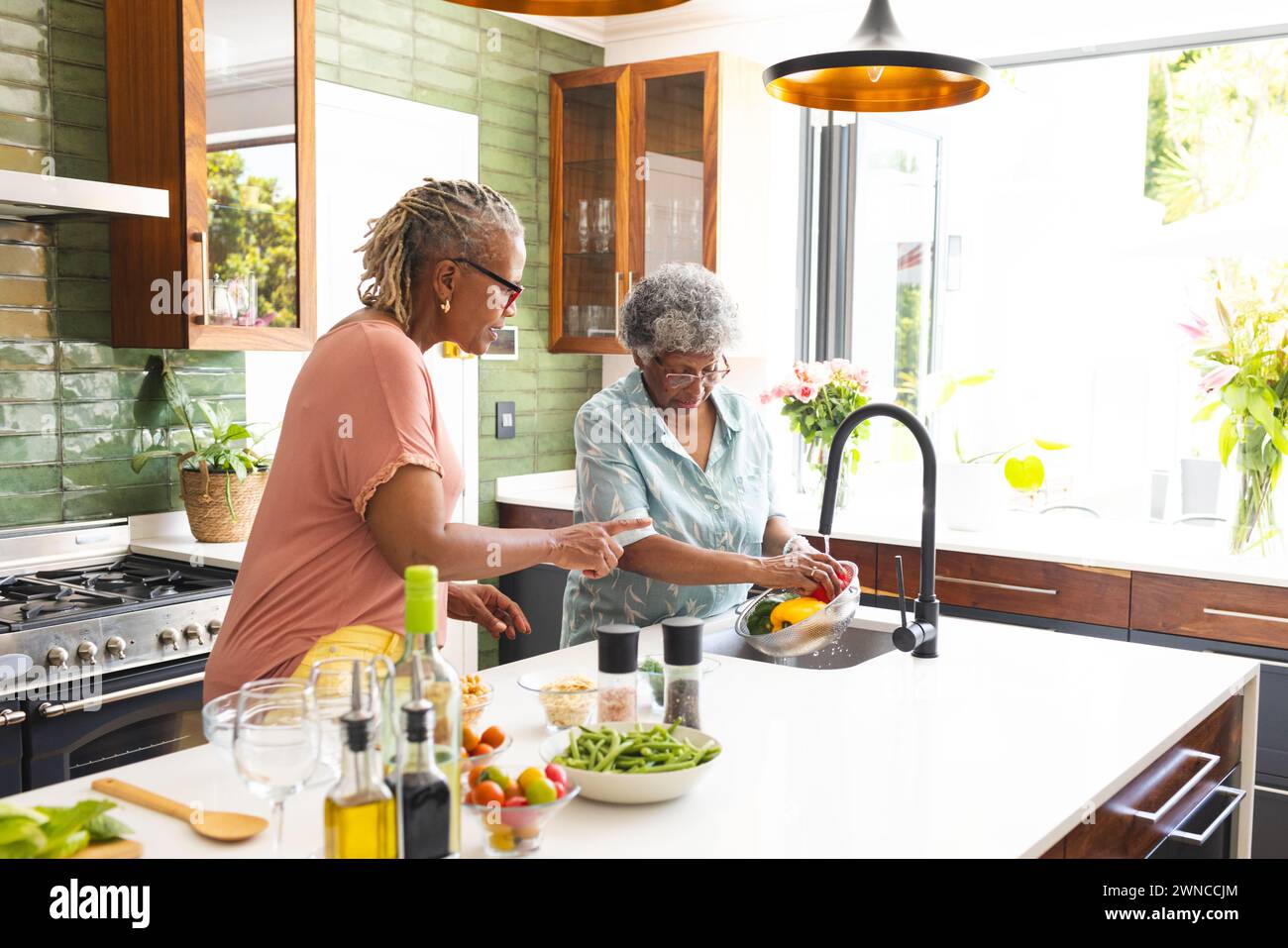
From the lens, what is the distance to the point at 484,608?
1.96m

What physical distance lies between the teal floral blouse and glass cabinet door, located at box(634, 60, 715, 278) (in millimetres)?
1623

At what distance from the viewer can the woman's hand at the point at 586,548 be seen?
179 cm

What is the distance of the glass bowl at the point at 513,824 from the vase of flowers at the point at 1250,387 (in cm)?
244

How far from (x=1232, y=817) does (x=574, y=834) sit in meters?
1.45

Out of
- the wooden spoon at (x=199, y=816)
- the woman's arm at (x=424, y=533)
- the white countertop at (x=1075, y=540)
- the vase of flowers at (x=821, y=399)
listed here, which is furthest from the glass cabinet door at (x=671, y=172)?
the wooden spoon at (x=199, y=816)

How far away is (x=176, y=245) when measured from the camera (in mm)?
2834

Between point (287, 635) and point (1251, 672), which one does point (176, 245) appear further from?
point (1251, 672)

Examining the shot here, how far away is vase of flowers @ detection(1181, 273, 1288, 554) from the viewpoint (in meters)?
2.95

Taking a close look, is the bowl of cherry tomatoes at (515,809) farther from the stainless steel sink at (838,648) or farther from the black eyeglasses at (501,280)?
the stainless steel sink at (838,648)

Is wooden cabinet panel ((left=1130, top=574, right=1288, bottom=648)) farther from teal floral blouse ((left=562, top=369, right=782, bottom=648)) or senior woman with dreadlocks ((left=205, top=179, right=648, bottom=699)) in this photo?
senior woman with dreadlocks ((left=205, top=179, right=648, bottom=699))

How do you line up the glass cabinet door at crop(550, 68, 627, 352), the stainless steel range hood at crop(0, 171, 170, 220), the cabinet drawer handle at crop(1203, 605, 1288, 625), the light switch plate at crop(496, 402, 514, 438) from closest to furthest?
the stainless steel range hood at crop(0, 171, 170, 220) → the cabinet drawer handle at crop(1203, 605, 1288, 625) → the glass cabinet door at crop(550, 68, 627, 352) → the light switch plate at crop(496, 402, 514, 438)

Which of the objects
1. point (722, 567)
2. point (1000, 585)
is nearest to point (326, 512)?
point (722, 567)

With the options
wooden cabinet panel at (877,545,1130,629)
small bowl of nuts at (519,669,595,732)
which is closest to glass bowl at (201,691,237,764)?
small bowl of nuts at (519,669,595,732)

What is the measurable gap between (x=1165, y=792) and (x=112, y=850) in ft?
4.56
